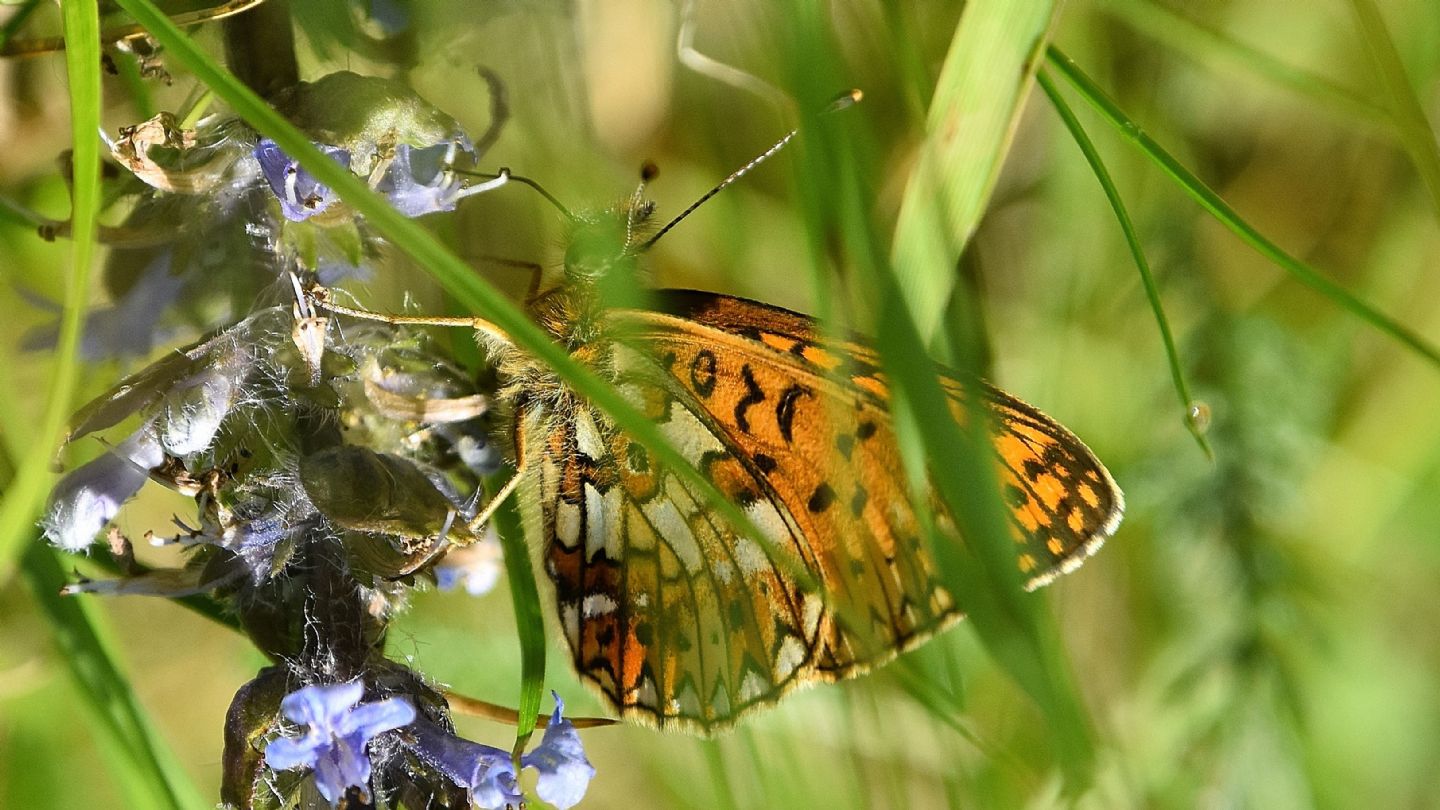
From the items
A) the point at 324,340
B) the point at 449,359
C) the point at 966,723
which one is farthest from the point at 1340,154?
the point at 324,340

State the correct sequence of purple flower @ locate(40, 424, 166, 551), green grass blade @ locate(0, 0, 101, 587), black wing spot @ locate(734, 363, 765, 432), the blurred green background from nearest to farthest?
green grass blade @ locate(0, 0, 101, 587), purple flower @ locate(40, 424, 166, 551), black wing spot @ locate(734, 363, 765, 432), the blurred green background

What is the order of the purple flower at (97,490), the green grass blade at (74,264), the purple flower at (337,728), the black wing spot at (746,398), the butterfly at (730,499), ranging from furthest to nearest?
1. the black wing spot at (746,398)
2. the butterfly at (730,499)
3. the purple flower at (97,490)
4. the purple flower at (337,728)
5. the green grass blade at (74,264)

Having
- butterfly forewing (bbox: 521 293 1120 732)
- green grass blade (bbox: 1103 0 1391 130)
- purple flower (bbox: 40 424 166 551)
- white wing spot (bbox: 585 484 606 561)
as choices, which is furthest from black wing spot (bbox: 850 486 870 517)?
purple flower (bbox: 40 424 166 551)

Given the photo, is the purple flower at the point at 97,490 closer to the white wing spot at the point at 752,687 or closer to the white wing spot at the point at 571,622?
the white wing spot at the point at 571,622

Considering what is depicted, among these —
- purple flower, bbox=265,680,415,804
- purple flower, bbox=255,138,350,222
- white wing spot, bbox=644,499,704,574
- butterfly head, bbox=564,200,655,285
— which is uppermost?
butterfly head, bbox=564,200,655,285

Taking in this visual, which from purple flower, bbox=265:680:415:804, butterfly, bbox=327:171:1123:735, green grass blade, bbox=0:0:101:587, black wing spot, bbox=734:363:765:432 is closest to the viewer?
green grass blade, bbox=0:0:101:587

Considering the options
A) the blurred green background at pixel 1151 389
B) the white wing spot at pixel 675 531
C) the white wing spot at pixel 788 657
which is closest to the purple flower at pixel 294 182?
the blurred green background at pixel 1151 389

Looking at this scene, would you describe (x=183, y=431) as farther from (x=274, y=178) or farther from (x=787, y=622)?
(x=787, y=622)

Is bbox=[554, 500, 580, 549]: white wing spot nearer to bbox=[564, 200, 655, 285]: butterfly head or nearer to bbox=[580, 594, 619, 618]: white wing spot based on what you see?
bbox=[580, 594, 619, 618]: white wing spot
